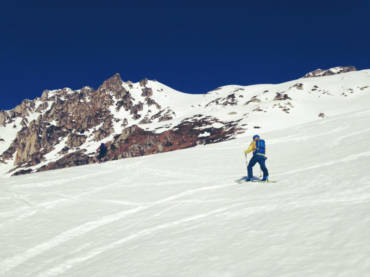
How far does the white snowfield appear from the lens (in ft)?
14.4

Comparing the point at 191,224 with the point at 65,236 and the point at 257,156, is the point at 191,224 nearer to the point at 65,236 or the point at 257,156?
the point at 65,236

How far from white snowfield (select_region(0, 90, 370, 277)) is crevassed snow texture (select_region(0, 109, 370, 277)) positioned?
0.08 feet

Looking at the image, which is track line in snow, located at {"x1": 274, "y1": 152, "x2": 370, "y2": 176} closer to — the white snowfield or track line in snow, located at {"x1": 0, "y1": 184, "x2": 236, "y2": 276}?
the white snowfield

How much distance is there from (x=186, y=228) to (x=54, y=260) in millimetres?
3041

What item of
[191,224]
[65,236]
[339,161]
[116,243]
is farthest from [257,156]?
[65,236]

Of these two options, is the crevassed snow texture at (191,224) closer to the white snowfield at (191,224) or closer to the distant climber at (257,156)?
the white snowfield at (191,224)

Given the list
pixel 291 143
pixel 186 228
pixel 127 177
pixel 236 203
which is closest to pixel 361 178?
pixel 236 203

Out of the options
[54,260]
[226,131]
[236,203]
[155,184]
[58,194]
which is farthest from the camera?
[226,131]

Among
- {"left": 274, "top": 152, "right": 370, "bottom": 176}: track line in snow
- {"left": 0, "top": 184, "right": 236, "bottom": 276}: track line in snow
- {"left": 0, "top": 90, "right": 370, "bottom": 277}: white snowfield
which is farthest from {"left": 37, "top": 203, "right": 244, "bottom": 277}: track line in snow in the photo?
{"left": 274, "top": 152, "right": 370, "bottom": 176}: track line in snow

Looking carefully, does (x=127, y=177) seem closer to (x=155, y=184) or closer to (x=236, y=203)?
(x=155, y=184)

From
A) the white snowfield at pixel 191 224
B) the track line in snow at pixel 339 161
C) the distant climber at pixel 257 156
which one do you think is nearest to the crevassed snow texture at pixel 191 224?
the white snowfield at pixel 191 224

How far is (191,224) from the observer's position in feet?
23.6

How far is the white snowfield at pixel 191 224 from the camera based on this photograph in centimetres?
439

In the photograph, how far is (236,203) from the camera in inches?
337
